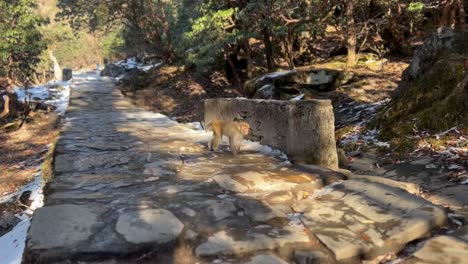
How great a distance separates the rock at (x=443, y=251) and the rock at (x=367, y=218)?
0.42ft

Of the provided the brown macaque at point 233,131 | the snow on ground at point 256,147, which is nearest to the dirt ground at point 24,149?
the snow on ground at point 256,147

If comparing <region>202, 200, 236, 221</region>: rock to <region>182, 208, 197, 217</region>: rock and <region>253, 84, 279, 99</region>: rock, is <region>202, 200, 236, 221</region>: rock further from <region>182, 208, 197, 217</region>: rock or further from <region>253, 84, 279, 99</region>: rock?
<region>253, 84, 279, 99</region>: rock

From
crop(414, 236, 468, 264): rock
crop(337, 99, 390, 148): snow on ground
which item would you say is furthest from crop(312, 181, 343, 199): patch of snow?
crop(337, 99, 390, 148): snow on ground

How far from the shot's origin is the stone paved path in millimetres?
2932

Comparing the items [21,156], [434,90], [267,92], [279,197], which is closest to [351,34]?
[267,92]

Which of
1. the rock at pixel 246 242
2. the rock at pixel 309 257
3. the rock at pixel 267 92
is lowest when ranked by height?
the rock at pixel 309 257

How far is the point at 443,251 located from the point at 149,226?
7.04 ft

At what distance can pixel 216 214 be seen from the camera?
11.5 feet

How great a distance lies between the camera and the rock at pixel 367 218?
10.1 ft

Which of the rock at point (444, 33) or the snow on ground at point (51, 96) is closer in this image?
the rock at point (444, 33)

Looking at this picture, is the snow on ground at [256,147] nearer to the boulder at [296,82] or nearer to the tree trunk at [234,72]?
the boulder at [296,82]

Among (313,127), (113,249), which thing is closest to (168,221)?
(113,249)

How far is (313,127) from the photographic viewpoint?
5.32 meters

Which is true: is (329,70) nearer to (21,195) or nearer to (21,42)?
(21,195)
